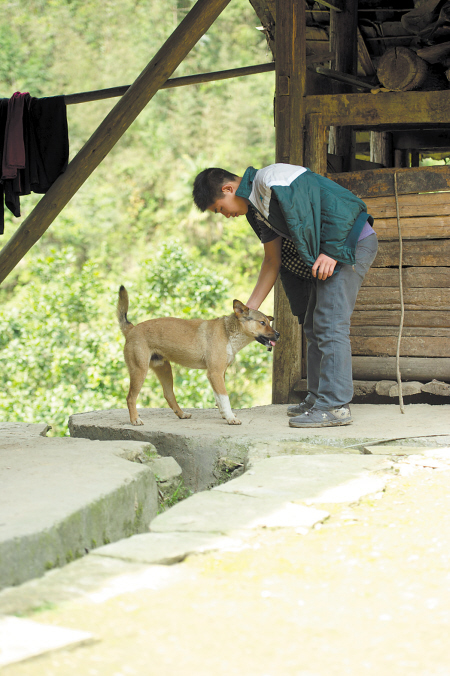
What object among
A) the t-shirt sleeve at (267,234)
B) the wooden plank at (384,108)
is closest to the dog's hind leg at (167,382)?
the t-shirt sleeve at (267,234)

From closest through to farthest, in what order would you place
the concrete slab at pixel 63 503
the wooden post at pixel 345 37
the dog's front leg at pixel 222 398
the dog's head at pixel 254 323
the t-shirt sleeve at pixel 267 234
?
1. the concrete slab at pixel 63 503
2. the t-shirt sleeve at pixel 267 234
3. the dog's front leg at pixel 222 398
4. the dog's head at pixel 254 323
5. the wooden post at pixel 345 37

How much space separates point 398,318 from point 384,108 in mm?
1708

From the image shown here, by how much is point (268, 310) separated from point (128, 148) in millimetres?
10481

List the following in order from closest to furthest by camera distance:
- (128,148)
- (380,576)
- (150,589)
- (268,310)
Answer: (150,589) → (380,576) → (268,310) → (128,148)

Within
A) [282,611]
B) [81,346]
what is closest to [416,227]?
[282,611]

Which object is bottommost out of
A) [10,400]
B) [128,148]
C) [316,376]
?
[10,400]

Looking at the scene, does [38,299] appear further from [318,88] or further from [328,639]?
[328,639]

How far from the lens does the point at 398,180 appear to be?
17.6 feet

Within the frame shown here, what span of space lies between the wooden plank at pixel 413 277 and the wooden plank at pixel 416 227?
27 centimetres

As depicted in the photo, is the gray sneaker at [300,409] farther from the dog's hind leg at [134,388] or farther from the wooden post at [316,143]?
the wooden post at [316,143]

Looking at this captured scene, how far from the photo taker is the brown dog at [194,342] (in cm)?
471

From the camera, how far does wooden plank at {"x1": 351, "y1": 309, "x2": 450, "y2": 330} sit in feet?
17.6

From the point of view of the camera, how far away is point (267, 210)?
13.3 feet

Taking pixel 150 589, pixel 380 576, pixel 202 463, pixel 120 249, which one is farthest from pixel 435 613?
pixel 120 249
